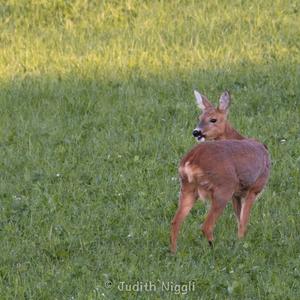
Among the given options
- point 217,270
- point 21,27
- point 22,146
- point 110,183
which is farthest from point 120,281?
point 21,27

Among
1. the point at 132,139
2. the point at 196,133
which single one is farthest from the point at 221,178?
A: the point at 132,139

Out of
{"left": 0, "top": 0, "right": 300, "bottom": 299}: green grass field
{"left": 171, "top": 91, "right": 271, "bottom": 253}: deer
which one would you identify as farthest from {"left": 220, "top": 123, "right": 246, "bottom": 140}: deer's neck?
{"left": 171, "top": 91, "right": 271, "bottom": 253}: deer

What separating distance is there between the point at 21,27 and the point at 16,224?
22.9 ft

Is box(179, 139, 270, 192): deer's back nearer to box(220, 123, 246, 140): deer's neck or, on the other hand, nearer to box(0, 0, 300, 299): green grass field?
box(0, 0, 300, 299): green grass field

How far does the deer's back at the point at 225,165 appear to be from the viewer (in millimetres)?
8156

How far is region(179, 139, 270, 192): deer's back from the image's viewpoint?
26.8 feet

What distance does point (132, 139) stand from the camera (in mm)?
11438

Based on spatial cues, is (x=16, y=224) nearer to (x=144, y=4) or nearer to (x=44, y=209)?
(x=44, y=209)

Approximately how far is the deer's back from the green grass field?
0.48m

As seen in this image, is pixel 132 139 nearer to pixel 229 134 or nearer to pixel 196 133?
pixel 196 133

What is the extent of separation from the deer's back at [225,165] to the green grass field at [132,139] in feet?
1.58

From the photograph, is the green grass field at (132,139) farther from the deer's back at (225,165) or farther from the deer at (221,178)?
the deer's back at (225,165)

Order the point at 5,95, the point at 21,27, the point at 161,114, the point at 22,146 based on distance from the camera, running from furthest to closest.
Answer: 1. the point at 21,27
2. the point at 5,95
3. the point at 161,114
4. the point at 22,146

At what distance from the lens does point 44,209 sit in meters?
9.26
